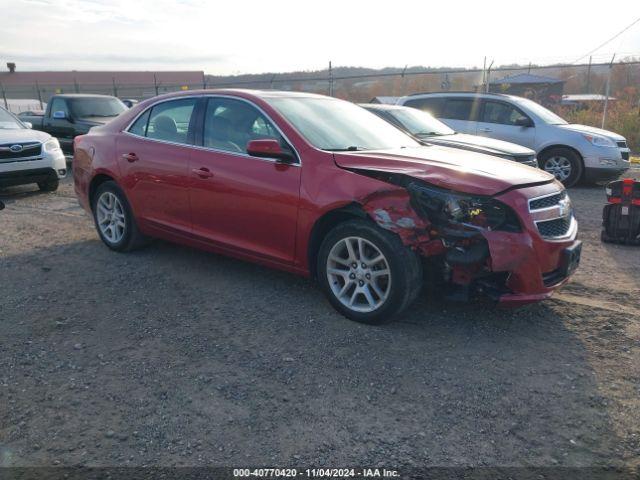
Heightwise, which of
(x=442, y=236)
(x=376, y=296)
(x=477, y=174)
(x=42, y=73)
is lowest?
(x=376, y=296)

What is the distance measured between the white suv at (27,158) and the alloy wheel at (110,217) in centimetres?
386

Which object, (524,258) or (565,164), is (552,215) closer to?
(524,258)

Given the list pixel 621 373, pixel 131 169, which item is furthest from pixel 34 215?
pixel 621 373

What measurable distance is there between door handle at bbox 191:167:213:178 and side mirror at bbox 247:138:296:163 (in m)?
0.59

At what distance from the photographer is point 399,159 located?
404cm

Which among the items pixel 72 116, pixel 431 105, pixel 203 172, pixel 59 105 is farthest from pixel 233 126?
pixel 59 105

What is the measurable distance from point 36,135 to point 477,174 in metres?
8.34

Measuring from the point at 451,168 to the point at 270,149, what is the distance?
137cm

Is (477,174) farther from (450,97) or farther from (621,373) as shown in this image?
(450,97)

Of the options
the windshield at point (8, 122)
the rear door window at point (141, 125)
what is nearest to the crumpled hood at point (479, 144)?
the rear door window at point (141, 125)

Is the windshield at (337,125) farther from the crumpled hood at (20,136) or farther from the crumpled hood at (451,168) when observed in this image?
the crumpled hood at (20,136)

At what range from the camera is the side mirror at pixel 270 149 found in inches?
163

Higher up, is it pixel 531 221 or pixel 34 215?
pixel 531 221

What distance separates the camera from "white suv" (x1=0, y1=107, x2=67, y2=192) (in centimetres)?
869
